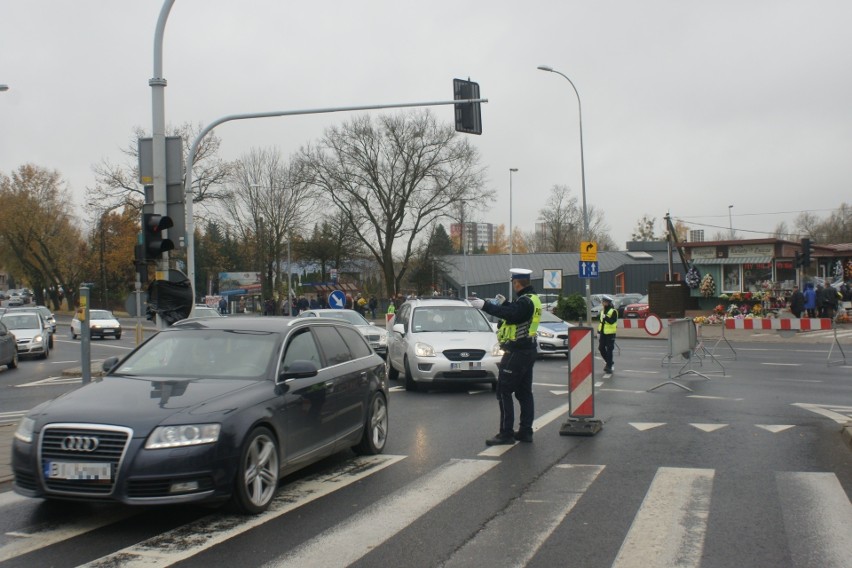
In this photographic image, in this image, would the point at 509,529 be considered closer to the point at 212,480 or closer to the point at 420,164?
the point at 212,480

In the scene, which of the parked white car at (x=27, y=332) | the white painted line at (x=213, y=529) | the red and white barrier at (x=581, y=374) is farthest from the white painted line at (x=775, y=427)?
the parked white car at (x=27, y=332)

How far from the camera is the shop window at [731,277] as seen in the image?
4269 cm

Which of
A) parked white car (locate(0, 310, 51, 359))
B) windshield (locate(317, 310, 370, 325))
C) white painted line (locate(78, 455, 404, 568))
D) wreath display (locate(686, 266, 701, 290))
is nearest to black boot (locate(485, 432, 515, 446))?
white painted line (locate(78, 455, 404, 568))

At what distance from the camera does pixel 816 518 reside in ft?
20.3

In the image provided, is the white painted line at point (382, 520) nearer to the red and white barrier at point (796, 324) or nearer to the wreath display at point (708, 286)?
the red and white barrier at point (796, 324)

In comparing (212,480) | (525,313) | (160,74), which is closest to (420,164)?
(160,74)

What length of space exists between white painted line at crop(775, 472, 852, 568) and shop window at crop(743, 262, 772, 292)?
1413 inches

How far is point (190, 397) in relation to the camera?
6.34 meters

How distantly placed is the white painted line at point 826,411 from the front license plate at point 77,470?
9.17 meters

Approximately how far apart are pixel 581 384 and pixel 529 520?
4.09m

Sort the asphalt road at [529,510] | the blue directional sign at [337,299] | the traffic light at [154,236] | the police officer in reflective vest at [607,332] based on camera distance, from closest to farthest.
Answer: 1. the asphalt road at [529,510]
2. the traffic light at [154,236]
3. the police officer in reflective vest at [607,332]
4. the blue directional sign at [337,299]

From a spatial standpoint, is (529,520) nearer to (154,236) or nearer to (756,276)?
(154,236)

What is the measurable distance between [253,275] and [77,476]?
72.9 m

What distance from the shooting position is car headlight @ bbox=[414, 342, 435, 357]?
14594mm
